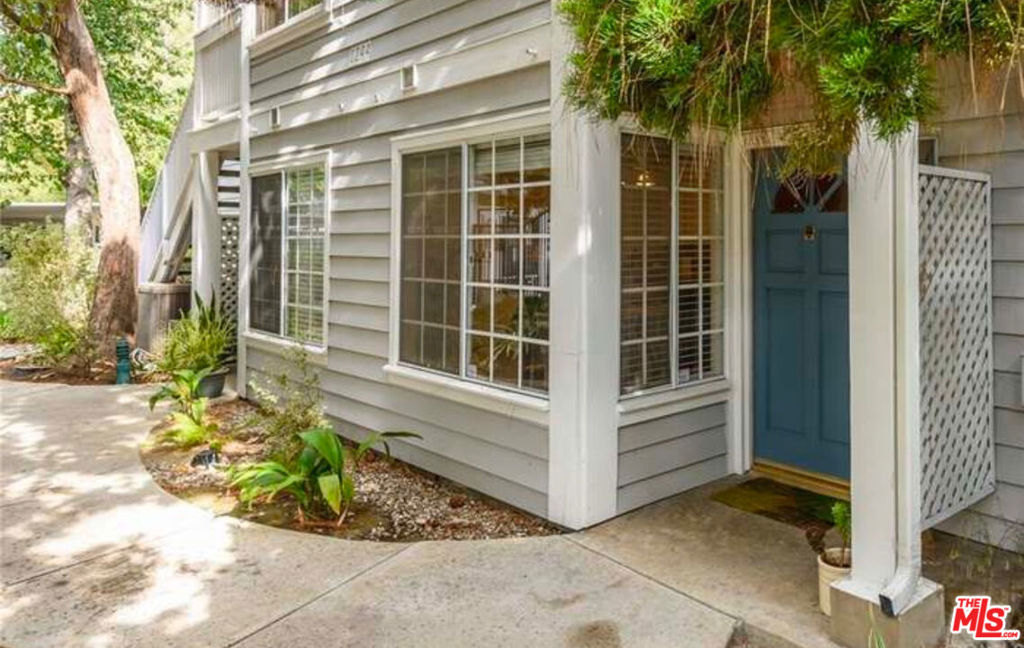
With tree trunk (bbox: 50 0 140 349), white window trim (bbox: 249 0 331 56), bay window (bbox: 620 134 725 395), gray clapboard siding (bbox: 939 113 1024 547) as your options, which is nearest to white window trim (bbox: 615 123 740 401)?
A: bay window (bbox: 620 134 725 395)

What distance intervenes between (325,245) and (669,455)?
3.53 meters

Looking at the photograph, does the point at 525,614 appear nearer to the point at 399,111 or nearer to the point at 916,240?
the point at 916,240

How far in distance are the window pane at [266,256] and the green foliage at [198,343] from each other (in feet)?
1.99

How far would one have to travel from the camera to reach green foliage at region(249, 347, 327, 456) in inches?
219

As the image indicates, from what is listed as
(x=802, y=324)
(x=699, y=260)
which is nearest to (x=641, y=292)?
(x=699, y=260)

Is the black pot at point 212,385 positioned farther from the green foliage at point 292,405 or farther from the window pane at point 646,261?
the window pane at point 646,261

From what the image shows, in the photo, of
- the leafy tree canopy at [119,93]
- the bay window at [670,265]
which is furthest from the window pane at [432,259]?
the leafy tree canopy at [119,93]

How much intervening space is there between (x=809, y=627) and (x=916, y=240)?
1599 mm

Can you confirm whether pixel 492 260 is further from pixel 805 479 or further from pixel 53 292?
pixel 53 292

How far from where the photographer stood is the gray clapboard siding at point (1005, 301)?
3.50 metres

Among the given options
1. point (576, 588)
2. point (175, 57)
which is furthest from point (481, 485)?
point (175, 57)

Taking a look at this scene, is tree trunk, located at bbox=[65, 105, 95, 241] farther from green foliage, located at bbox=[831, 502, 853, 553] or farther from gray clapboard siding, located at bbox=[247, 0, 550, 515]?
green foliage, located at bbox=[831, 502, 853, 553]

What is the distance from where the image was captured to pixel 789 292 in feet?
15.4

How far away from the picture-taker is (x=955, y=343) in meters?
3.37
